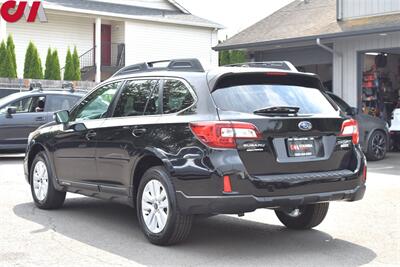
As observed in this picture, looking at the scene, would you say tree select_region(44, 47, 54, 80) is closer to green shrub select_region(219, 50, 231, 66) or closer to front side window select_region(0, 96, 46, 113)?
green shrub select_region(219, 50, 231, 66)

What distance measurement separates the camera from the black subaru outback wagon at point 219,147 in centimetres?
579

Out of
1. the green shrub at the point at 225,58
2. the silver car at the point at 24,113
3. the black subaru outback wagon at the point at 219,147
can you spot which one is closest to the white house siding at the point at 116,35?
the green shrub at the point at 225,58

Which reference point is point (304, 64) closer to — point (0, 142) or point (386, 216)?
point (0, 142)

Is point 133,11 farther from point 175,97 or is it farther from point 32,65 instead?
point 175,97

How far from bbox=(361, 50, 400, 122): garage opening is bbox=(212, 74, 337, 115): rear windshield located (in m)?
13.0

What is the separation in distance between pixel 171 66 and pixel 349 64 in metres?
13.2

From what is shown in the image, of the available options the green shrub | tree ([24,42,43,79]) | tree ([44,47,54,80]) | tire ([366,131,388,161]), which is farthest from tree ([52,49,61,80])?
tire ([366,131,388,161])

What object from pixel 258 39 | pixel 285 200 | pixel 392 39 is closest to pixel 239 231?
pixel 285 200

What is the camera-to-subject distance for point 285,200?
19.2 feet

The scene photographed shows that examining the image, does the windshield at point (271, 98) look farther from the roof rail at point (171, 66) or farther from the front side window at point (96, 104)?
the front side window at point (96, 104)

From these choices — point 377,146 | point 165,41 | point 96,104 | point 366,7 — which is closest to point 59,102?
point 377,146

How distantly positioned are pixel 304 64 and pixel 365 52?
2.86 meters

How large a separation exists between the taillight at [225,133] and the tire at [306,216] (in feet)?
5.31

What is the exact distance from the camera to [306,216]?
7.16 m
